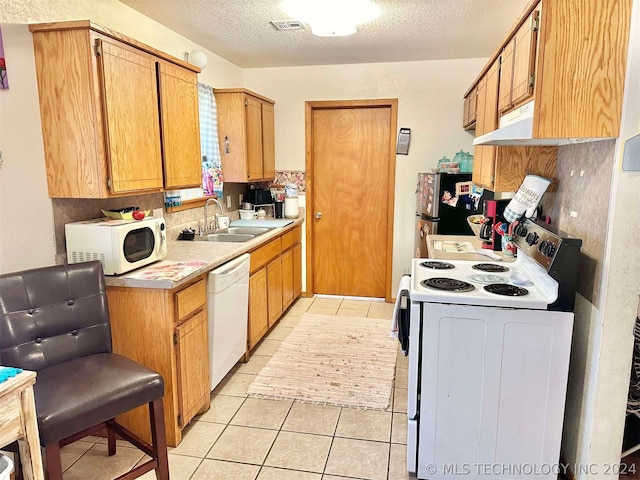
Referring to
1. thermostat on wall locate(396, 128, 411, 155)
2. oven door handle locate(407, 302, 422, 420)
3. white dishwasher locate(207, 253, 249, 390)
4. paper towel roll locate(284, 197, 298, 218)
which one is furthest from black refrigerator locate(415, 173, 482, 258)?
oven door handle locate(407, 302, 422, 420)

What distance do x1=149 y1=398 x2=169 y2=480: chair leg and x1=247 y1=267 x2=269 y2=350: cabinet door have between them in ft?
4.45

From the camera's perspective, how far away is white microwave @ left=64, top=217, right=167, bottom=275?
2.14 metres

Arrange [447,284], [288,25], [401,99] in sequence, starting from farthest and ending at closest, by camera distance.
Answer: [401,99] → [288,25] → [447,284]

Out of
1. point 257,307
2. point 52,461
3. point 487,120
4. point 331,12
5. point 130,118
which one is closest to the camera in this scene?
point 52,461

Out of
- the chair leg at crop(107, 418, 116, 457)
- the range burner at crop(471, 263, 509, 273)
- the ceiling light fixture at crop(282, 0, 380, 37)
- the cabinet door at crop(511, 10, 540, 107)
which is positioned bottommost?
the chair leg at crop(107, 418, 116, 457)

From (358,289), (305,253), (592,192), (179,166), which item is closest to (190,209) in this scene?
(179,166)

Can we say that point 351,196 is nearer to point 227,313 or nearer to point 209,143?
point 209,143

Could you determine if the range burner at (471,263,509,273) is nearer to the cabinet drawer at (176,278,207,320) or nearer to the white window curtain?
the cabinet drawer at (176,278,207,320)

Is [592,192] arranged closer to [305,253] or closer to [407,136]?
[407,136]

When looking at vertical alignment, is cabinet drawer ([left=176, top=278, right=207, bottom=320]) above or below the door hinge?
below

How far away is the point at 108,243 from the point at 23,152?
0.55 m

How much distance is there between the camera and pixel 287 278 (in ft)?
13.8

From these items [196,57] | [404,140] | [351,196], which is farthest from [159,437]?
[404,140]

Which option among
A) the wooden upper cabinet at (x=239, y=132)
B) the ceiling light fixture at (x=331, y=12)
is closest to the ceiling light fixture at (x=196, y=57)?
the wooden upper cabinet at (x=239, y=132)
